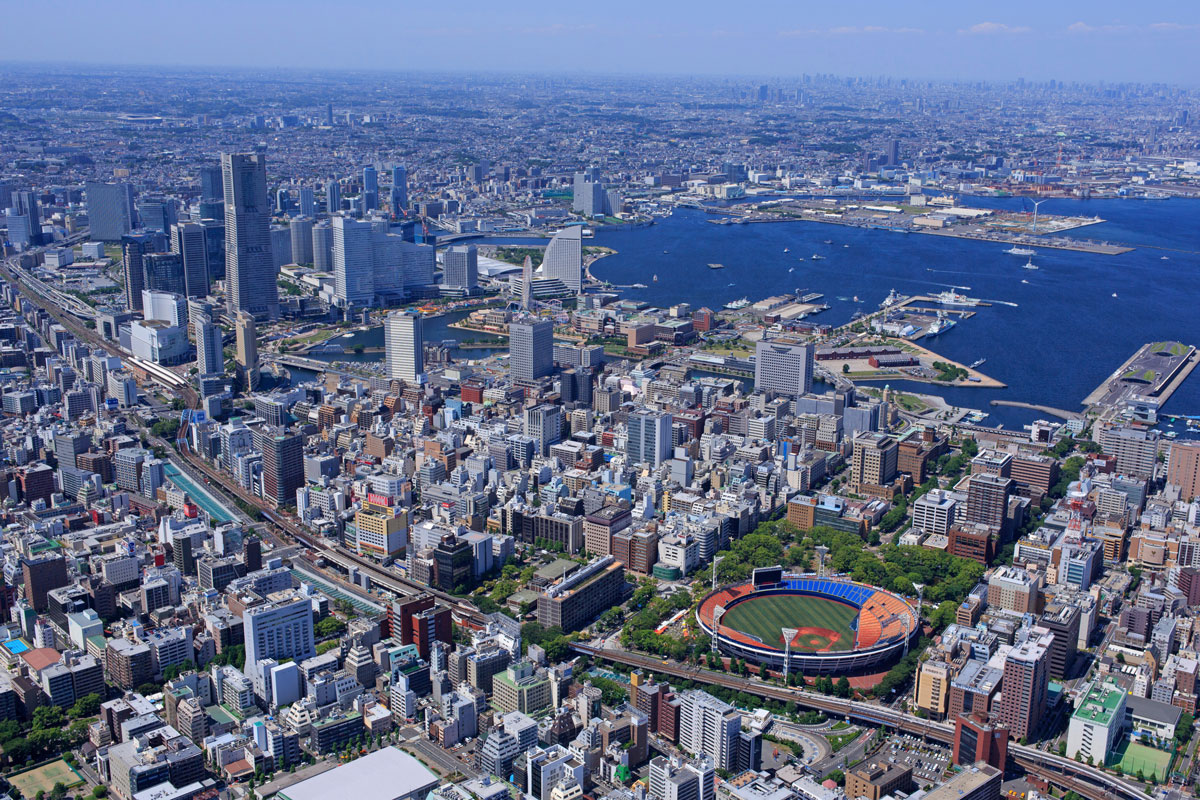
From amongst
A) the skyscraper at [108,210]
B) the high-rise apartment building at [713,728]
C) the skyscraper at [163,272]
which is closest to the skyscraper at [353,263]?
the skyscraper at [163,272]

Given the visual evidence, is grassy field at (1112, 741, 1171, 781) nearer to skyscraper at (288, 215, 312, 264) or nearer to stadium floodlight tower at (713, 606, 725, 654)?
stadium floodlight tower at (713, 606, 725, 654)

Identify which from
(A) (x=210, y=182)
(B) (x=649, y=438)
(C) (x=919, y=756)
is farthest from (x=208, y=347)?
(C) (x=919, y=756)

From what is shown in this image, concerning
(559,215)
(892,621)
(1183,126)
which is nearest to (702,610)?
(892,621)

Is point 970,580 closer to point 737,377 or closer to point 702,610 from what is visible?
point 702,610

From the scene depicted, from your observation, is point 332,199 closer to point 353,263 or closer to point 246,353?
point 353,263

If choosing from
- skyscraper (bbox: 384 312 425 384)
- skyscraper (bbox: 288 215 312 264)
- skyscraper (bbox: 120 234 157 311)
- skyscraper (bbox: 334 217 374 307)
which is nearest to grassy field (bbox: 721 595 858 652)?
skyscraper (bbox: 384 312 425 384)
